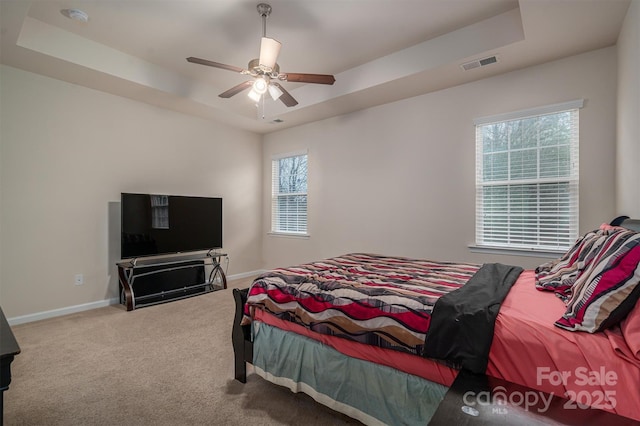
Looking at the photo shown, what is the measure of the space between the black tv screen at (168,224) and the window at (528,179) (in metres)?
3.78

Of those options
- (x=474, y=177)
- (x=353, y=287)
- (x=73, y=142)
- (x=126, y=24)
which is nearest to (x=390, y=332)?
(x=353, y=287)

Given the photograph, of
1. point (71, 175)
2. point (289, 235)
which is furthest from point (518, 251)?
point (71, 175)

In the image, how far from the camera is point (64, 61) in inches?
125

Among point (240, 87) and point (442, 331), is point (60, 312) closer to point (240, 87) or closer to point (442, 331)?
point (240, 87)

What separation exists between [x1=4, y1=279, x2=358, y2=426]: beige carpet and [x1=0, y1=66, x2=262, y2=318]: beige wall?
562mm

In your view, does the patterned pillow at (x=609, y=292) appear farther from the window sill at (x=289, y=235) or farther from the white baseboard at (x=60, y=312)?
the white baseboard at (x=60, y=312)

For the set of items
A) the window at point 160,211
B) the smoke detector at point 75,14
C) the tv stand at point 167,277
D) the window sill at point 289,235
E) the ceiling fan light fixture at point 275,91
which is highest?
the smoke detector at point 75,14

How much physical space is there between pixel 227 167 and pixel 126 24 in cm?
261

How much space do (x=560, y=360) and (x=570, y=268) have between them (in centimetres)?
91

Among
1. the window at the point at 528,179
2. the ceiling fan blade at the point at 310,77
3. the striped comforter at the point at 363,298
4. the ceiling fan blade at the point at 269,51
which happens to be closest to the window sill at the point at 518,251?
the window at the point at 528,179

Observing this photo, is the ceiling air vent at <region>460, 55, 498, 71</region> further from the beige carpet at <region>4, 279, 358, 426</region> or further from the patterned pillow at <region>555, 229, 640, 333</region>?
the beige carpet at <region>4, 279, 358, 426</region>

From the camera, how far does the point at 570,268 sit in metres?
1.89

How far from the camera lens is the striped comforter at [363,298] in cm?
158

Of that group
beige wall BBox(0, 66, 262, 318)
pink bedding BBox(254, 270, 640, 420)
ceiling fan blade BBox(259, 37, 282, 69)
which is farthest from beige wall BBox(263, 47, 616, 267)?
pink bedding BBox(254, 270, 640, 420)
